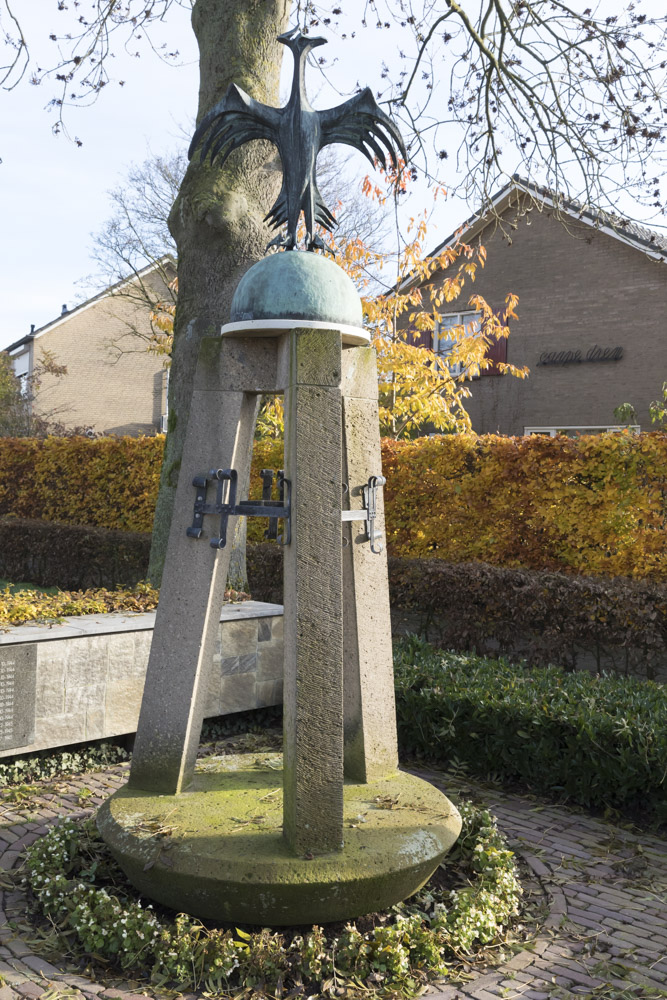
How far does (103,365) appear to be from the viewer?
1180 inches

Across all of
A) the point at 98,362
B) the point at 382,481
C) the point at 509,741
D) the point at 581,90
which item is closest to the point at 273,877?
the point at 382,481

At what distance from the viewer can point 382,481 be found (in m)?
4.34

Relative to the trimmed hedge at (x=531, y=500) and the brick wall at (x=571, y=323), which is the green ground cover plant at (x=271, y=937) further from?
the brick wall at (x=571, y=323)

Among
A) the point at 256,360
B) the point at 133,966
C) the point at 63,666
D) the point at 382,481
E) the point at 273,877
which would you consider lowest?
the point at 133,966

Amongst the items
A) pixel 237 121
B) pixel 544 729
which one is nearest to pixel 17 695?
pixel 544 729

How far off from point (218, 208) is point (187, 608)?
5000 mm

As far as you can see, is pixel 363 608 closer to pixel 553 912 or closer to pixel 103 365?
pixel 553 912

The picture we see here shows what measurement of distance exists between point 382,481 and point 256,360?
0.86m

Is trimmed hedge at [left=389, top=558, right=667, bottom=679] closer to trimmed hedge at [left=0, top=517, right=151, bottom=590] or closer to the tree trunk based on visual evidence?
the tree trunk

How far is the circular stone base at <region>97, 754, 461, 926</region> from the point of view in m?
3.31

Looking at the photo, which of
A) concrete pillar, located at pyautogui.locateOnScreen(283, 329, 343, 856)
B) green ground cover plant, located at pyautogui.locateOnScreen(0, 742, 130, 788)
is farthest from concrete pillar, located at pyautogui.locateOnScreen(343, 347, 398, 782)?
green ground cover plant, located at pyautogui.locateOnScreen(0, 742, 130, 788)

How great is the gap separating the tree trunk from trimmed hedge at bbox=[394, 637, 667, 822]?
2.75 m

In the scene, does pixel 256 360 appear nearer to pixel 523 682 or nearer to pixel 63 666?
pixel 63 666

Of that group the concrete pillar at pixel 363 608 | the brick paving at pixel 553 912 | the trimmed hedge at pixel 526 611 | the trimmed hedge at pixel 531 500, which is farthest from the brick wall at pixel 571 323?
the concrete pillar at pixel 363 608
